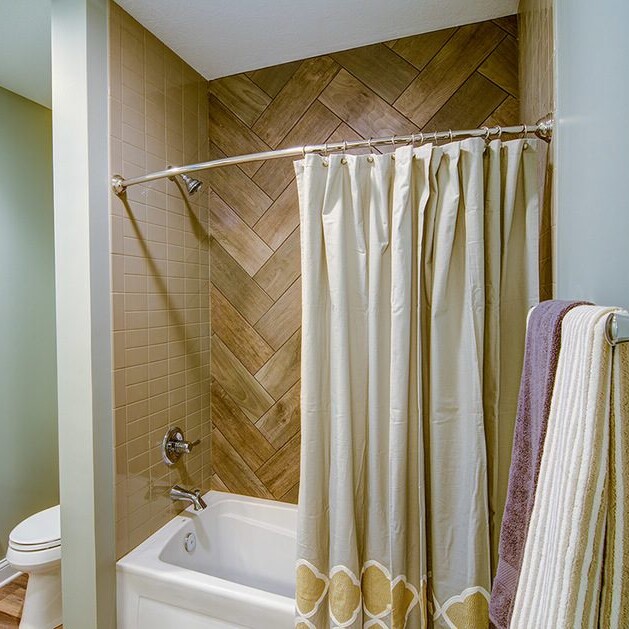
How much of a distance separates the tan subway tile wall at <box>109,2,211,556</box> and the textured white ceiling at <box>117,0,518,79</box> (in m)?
0.12

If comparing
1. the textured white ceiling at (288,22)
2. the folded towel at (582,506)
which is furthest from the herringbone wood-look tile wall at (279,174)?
the folded towel at (582,506)

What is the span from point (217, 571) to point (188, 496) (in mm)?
434

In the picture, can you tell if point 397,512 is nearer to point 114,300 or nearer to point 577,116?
point 577,116

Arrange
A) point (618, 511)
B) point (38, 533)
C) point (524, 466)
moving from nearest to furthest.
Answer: point (618, 511) < point (524, 466) < point (38, 533)

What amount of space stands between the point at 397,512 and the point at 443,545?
17 cm

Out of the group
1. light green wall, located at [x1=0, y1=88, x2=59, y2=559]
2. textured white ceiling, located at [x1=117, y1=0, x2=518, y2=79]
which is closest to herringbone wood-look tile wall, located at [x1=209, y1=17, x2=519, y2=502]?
textured white ceiling, located at [x1=117, y1=0, x2=518, y2=79]

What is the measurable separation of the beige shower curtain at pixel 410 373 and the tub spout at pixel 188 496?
0.76 m

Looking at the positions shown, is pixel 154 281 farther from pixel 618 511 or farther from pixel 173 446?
pixel 618 511

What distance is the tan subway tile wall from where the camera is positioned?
1.59 m

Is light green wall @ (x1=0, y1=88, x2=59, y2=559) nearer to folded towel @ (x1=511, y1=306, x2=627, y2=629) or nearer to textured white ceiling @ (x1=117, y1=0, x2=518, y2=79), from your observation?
textured white ceiling @ (x1=117, y1=0, x2=518, y2=79)

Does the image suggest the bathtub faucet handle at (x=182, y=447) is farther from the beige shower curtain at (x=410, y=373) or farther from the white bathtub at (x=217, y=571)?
the beige shower curtain at (x=410, y=373)

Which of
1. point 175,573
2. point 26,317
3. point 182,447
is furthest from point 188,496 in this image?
point 26,317

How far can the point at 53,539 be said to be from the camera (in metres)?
1.92

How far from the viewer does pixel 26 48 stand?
189 centimetres
